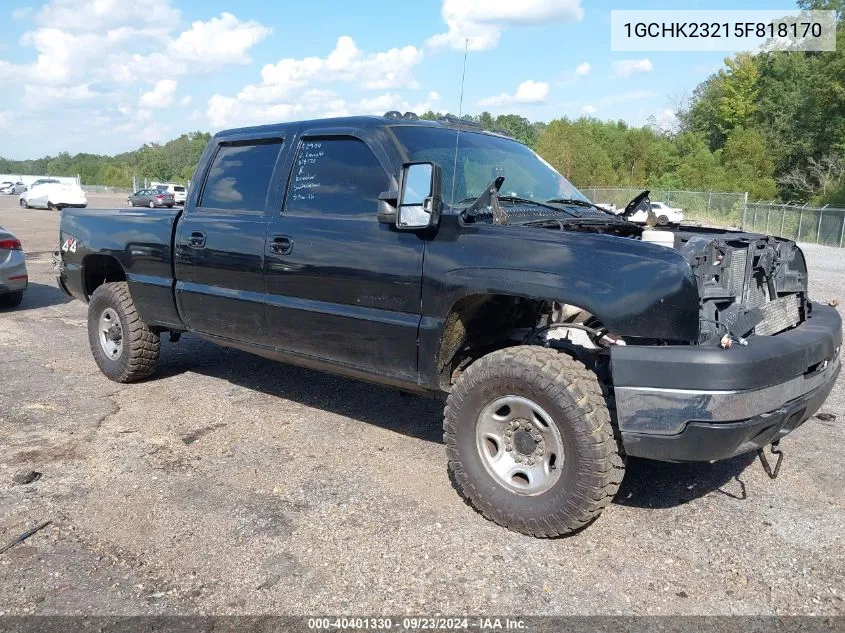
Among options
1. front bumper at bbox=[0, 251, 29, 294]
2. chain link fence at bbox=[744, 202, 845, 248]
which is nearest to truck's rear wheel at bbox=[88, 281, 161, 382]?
front bumper at bbox=[0, 251, 29, 294]

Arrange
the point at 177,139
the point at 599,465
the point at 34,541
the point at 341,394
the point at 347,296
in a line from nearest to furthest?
the point at 599,465 → the point at 34,541 → the point at 347,296 → the point at 341,394 → the point at 177,139

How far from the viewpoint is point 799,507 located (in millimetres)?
3627

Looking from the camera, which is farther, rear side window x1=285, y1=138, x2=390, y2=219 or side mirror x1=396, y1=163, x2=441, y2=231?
rear side window x1=285, y1=138, x2=390, y2=219

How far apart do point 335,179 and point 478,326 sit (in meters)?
1.25

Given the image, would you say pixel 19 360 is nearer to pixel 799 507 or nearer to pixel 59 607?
pixel 59 607

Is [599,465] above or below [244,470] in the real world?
above

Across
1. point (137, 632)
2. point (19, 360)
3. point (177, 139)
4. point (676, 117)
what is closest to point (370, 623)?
point (137, 632)

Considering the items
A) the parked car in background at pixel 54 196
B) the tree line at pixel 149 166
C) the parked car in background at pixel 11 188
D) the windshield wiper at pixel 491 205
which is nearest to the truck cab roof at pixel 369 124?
the windshield wiper at pixel 491 205

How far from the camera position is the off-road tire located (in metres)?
9.23

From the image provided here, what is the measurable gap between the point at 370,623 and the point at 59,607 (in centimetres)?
122

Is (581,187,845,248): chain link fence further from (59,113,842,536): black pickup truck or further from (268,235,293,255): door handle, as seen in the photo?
(268,235,293,255): door handle

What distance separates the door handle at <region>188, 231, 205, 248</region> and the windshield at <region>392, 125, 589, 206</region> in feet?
5.31

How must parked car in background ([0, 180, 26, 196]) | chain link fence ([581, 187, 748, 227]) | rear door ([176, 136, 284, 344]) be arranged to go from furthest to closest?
parked car in background ([0, 180, 26, 196])
chain link fence ([581, 187, 748, 227])
rear door ([176, 136, 284, 344])

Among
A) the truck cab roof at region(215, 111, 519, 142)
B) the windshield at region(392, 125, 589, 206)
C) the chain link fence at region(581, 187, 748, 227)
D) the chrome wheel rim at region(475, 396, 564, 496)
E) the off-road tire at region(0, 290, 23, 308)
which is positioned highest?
the chain link fence at region(581, 187, 748, 227)
